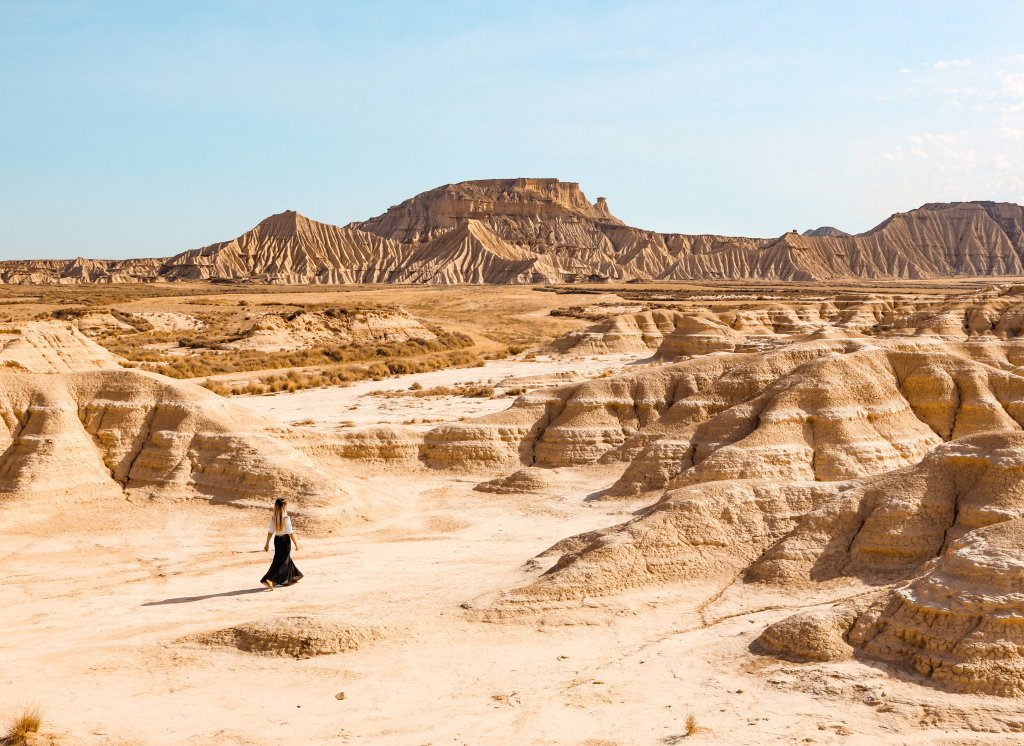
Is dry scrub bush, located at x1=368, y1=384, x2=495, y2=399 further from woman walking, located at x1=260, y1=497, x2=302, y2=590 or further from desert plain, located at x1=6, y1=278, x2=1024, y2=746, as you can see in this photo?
woman walking, located at x1=260, y1=497, x2=302, y2=590

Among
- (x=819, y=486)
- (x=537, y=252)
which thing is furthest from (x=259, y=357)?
(x=537, y=252)

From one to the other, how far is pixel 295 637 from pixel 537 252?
15611cm

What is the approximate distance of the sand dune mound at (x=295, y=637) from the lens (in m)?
10.9

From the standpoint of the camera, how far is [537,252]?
16525 centimetres

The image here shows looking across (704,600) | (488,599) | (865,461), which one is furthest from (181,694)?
(865,461)

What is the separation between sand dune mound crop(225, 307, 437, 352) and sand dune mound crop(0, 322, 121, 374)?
65.2 ft

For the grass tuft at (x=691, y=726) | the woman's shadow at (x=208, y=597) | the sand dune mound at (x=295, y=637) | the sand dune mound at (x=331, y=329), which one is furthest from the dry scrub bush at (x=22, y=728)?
the sand dune mound at (x=331, y=329)

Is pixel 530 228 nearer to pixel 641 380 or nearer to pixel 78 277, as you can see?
pixel 78 277

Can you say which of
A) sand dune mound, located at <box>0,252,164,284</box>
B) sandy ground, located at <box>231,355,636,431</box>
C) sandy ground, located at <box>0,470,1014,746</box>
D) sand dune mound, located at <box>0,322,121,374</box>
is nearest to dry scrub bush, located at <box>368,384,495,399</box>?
sandy ground, located at <box>231,355,636,431</box>

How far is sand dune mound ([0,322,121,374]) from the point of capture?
2902 centimetres

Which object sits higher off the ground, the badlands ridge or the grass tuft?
the badlands ridge

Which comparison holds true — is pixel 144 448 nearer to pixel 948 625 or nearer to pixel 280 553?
pixel 280 553

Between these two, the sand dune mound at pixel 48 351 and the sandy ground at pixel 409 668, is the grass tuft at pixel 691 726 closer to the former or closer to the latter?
the sandy ground at pixel 409 668

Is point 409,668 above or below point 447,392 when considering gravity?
below
